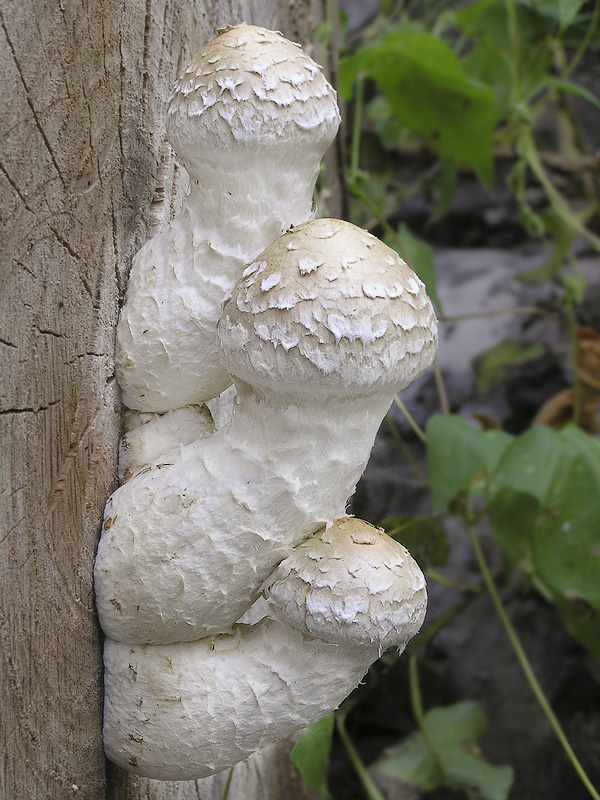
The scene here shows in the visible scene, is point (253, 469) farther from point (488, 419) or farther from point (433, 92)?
point (488, 419)

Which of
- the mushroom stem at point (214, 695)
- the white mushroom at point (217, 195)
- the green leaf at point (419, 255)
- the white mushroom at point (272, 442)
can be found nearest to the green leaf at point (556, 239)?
the green leaf at point (419, 255)

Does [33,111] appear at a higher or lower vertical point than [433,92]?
higher

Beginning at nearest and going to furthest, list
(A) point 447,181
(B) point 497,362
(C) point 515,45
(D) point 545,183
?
(C) point 515,45 < (D) point 545,183 < (A) point 447,181 < (B) point 497,362

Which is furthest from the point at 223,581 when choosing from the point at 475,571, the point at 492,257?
the point at 492,257

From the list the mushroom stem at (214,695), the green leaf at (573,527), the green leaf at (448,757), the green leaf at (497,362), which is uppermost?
the mushroom stem at (214,695)

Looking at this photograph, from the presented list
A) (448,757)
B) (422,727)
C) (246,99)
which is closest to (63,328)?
(246,99)

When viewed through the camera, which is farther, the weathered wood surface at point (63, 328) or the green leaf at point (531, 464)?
the green leaf at point (531, 464)

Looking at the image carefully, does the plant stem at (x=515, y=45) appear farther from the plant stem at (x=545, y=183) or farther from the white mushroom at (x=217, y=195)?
the white mushroom at (x=217, y=195)

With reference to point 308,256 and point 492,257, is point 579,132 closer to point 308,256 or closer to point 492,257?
point 492,257
